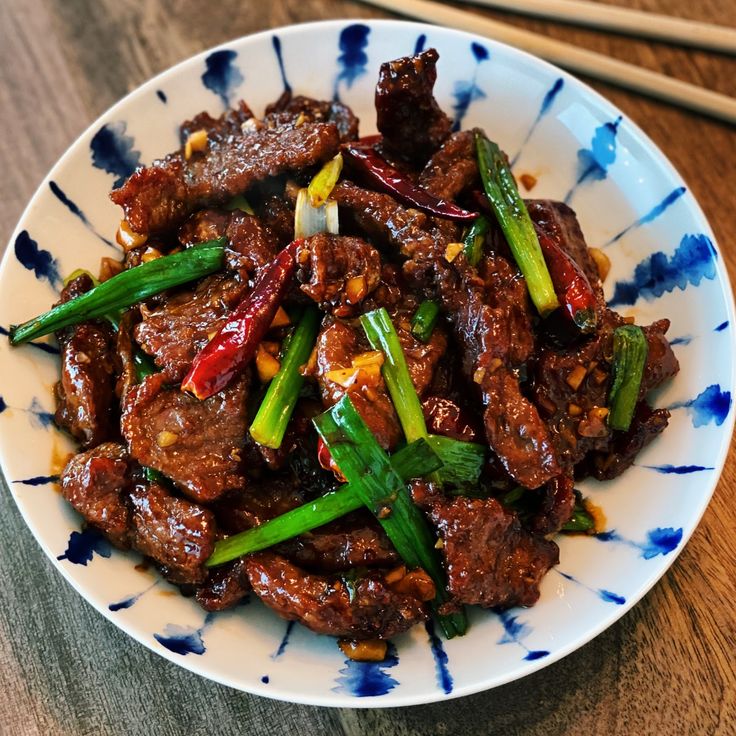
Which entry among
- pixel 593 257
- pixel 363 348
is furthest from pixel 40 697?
pixel 593 257

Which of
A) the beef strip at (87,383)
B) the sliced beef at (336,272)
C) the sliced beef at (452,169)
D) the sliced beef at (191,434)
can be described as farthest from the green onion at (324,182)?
the beef strip at (87,383)

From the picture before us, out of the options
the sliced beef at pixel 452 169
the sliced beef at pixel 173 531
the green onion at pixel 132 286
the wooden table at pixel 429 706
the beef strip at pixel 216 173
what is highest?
the beef strip at pixel 216 173

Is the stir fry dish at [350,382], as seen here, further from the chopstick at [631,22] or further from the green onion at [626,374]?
the chopstick at [631,22]

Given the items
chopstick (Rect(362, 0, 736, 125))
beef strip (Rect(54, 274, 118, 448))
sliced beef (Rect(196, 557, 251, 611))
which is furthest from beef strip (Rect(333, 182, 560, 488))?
chopstick (Rect(362, 0, 736, 125))

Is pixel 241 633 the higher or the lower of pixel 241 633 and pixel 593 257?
the lower

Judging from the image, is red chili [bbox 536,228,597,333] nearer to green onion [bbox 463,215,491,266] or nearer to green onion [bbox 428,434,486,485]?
green onion [bbox 463,215,491,266]

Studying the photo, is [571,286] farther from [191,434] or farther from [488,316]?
[191,434]

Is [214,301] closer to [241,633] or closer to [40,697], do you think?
[241,633]
